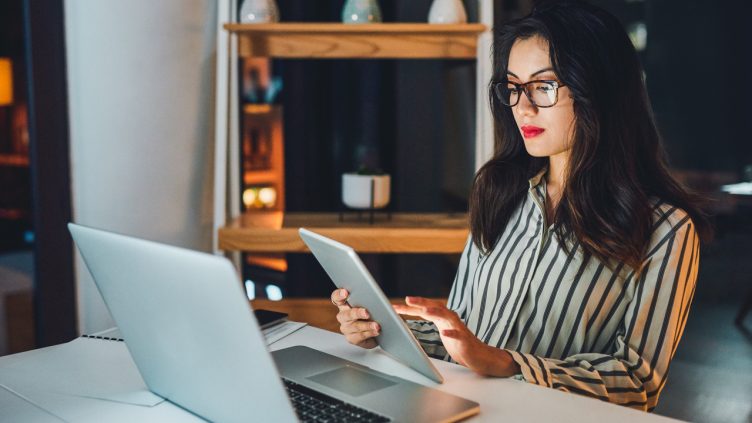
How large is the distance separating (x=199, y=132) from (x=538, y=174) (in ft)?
5.49

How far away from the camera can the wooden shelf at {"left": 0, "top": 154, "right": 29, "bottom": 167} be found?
2299 millimetres

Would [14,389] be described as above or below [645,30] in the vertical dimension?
below

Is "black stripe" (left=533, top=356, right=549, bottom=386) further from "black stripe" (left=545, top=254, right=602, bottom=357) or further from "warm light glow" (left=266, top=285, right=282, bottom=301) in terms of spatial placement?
"warm light glow" (left=266, top=285, right=282, bottom=301)

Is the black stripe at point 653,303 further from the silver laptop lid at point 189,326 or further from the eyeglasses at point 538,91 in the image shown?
the silver laptop lid at point 189,326

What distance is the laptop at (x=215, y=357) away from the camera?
0.81 metres

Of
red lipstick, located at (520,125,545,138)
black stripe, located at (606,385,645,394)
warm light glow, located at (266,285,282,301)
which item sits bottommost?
warm light glow, located at (266,285,282,301)

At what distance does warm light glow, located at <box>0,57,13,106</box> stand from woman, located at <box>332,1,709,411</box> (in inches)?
61.5

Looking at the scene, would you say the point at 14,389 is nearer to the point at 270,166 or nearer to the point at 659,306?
the point at 659,306

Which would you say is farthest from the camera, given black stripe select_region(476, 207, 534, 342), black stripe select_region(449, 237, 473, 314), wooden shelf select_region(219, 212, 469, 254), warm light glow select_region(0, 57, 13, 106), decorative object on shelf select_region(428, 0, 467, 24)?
decorative object on shelf select_region(428, 0, 467, 24)

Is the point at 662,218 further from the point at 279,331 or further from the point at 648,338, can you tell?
the point at 279,331

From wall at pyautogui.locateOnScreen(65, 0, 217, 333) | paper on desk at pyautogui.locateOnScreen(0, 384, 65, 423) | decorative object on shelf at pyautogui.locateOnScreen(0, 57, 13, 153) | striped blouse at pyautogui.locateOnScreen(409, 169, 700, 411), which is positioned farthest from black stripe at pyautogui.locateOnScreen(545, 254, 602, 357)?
decorative object on shelf at pyautogui.locateOnScreen(0, 57, 13, 153)

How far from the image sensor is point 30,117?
2.29m

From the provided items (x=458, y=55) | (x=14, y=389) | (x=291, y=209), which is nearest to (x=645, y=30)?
(x=458, y=55)

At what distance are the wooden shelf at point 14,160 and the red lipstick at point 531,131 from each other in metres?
1.64
